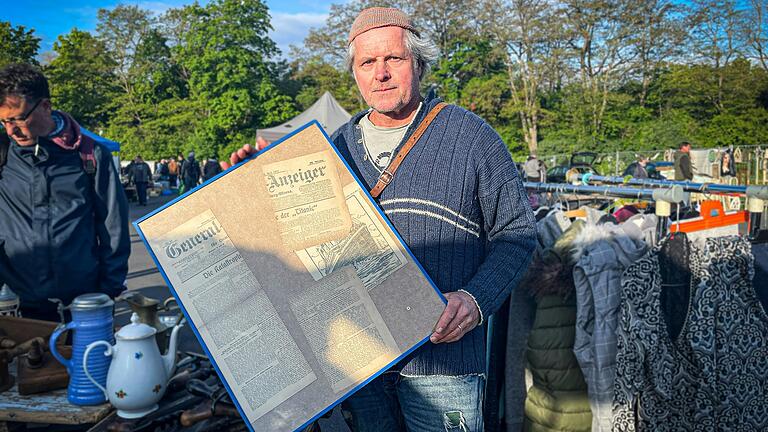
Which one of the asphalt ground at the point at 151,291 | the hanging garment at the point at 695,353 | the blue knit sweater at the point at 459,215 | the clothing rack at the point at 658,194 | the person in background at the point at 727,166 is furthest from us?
the person in background at the point at 727,166

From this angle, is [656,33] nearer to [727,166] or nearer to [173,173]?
[727,166]

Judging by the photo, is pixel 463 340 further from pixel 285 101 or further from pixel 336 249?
pixel 285 101

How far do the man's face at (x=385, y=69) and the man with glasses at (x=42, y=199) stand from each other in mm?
1647

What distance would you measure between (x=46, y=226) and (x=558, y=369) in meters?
2.39

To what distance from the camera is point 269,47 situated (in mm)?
35844

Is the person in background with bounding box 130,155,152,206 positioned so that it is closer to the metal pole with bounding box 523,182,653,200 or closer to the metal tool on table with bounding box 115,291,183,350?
the metal pole with bounding box 523,182,653,200

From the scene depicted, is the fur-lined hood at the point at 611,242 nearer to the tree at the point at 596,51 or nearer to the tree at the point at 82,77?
the tree at the point at 596,51

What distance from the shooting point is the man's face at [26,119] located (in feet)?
7.32

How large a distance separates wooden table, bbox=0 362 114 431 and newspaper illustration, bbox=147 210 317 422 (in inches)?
35.6

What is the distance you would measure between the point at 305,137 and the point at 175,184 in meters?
27.0

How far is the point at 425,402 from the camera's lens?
141cm

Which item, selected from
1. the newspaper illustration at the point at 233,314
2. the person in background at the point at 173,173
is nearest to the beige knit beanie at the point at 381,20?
the newspaper illustration at the point at 233,314

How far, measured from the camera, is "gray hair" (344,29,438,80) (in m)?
1.43

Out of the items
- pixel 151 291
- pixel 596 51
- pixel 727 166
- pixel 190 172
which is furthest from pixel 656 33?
pixel 151 291
